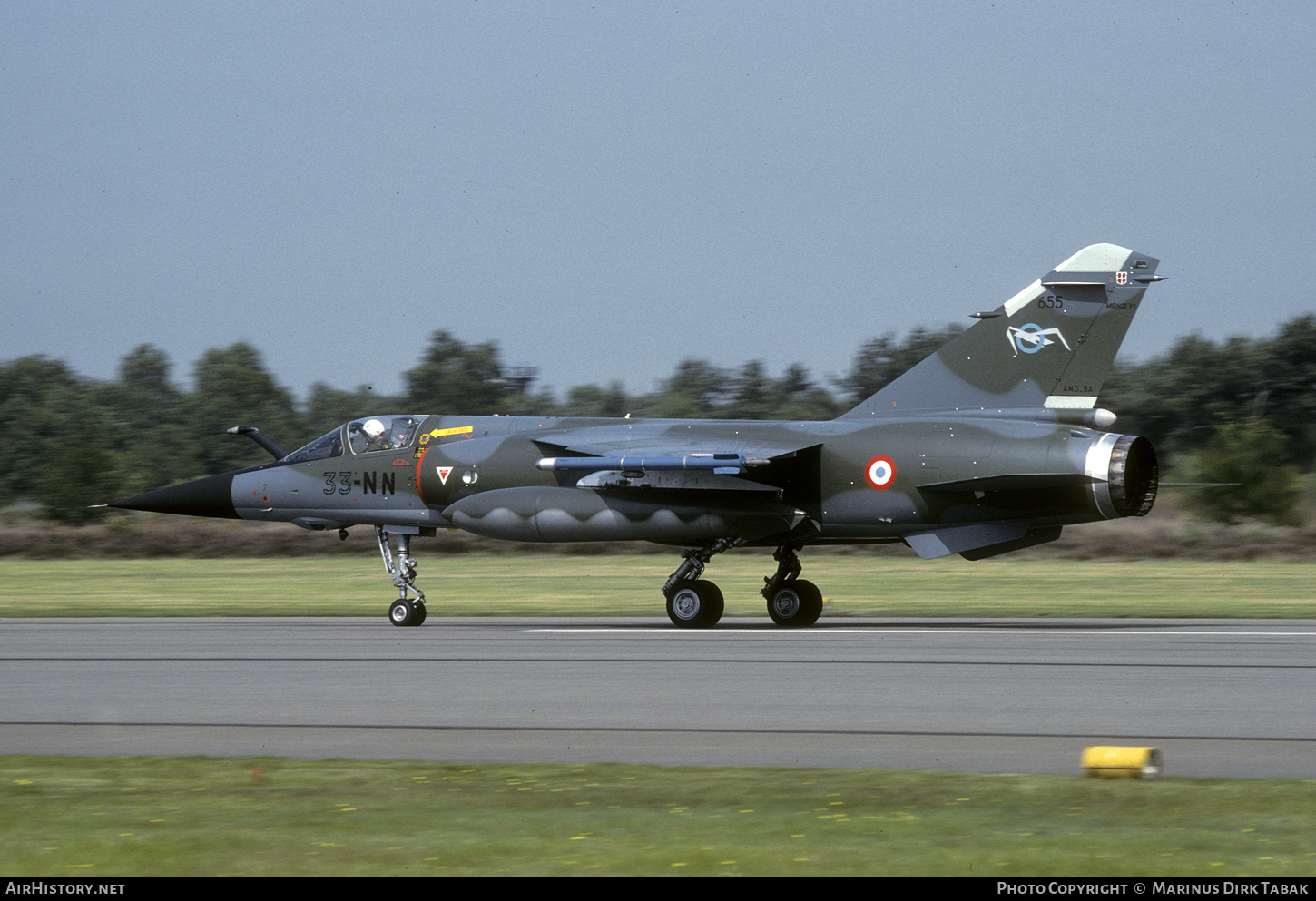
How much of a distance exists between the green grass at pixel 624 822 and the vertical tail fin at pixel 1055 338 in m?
12.8

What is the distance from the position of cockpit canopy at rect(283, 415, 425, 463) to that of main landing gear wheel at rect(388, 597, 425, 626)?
2867mm

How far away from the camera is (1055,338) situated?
20.6 meters

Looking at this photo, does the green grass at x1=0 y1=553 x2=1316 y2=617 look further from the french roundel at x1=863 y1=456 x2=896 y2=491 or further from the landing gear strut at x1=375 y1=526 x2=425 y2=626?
the french roundel at x1=863 y1=456 x2=896 y2=491

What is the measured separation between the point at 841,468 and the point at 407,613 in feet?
21.1

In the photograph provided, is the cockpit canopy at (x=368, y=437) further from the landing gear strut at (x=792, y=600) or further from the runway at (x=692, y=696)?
the landing gear strut at (x=792, y=600)

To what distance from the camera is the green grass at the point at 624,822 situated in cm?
643

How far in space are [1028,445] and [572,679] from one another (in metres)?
8.41

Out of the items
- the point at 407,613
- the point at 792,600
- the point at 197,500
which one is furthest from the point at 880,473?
the point at 197,500

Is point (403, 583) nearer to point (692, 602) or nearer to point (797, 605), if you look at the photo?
point (692, 602)

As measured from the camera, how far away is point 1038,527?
20438 mm

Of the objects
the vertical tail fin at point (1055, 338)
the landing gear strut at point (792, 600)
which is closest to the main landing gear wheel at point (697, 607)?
the landing gear strut at point (792, 600)

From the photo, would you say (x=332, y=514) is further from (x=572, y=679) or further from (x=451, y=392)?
(x=451, y=392)

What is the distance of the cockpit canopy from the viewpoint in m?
23.4
